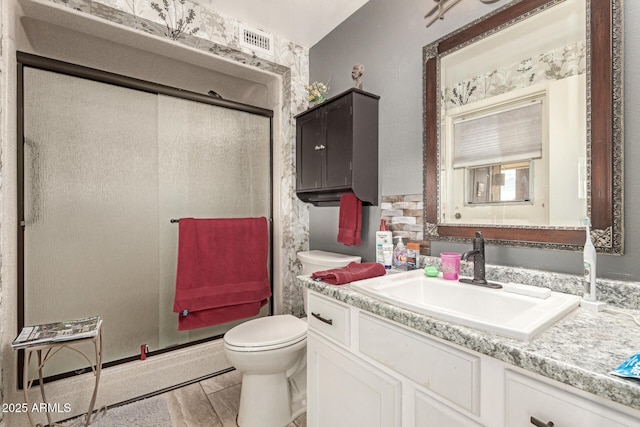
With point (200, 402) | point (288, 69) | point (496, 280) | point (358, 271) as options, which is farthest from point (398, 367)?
point (288, 69)

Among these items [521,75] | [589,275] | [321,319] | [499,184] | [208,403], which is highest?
[521,75]

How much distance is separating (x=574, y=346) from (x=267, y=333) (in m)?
1.34

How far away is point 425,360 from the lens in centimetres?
84

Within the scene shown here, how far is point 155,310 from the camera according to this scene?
2.06m

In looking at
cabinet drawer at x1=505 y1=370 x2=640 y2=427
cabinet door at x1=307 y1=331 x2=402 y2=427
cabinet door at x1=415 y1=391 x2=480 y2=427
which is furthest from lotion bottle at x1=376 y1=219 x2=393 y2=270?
cabinet drawer at x1=505 y1=370 x2=640 y2=427

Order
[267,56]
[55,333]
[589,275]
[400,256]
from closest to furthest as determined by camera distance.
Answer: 1. [589,275]
2. [55,333]
3. [400,256]
4. [267,56]

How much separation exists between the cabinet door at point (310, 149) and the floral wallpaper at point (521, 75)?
0.82m

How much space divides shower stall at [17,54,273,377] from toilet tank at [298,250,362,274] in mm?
493

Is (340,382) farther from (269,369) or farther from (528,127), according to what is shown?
(528,127)

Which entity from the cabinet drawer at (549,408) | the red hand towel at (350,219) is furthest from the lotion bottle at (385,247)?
the cabinet drawer at (549,408)

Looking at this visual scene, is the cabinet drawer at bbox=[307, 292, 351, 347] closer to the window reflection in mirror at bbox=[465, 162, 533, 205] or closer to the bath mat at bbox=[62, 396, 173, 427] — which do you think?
the window reflection in mirror at bbox=[465, 162, 533, 205]

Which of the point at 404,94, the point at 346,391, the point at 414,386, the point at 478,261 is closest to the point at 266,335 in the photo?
the point at 346,391

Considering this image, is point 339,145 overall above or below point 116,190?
above

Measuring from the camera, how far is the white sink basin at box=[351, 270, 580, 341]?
0.75m
